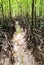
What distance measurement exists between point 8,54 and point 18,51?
1.94 m

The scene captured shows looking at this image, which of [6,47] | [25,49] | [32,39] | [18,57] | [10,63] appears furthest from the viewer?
[32,39]

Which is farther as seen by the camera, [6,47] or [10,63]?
[6,47]

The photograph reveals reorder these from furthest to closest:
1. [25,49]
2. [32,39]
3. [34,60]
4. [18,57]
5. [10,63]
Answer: [32,39] → [25,49] → [18,57] → [34,60] → [10,63]

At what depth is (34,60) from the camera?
391 inches

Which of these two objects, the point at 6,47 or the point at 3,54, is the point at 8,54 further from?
the point at 6,47

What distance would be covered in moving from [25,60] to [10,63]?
4.43ft

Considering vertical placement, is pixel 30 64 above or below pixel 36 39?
below

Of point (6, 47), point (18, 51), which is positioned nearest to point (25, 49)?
point (18, 51)

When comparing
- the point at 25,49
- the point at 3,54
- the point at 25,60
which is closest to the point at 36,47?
the point at 25,49

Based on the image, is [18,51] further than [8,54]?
Yes

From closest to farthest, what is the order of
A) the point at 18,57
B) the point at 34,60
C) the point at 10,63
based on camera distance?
the point at 10,63 → the point at 34,60 → the point at 18,57

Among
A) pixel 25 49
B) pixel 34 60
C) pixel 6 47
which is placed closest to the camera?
pixel 34 60

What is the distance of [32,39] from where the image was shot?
43.2 feet

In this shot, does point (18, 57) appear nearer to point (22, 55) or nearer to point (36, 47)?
point (22, 55)
